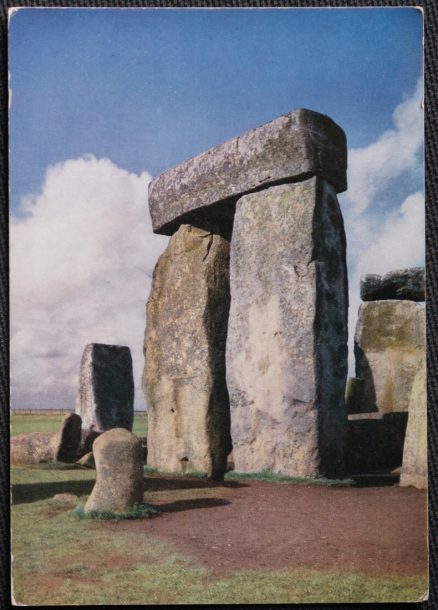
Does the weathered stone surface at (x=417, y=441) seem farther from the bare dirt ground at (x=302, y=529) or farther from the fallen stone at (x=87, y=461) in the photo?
the fallen stone at (x=87, y=461)

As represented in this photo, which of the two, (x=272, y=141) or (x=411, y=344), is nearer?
(x=272, y=141)

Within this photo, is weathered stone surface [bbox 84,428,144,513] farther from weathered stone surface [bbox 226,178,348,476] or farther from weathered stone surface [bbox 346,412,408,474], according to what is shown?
weathered stone surface [bbox 346,412,408,474]

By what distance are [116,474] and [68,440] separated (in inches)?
100

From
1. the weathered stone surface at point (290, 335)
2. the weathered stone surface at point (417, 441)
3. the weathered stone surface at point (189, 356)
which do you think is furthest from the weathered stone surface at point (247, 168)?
the weathered stone surface at point (417, 441)

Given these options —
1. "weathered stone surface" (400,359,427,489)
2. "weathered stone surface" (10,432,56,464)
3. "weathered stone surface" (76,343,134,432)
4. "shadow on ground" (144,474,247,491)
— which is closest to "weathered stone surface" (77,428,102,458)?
"weathered stone surface" (10,432,56,464)

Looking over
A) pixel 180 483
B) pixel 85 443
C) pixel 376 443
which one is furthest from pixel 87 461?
pixel 376 443

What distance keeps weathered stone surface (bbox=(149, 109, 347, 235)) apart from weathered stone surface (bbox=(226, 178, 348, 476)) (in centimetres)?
13

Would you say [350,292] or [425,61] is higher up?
[425,61]

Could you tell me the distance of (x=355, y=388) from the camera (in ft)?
29.7

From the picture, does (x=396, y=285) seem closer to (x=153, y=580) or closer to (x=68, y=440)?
(x=68, y=440)

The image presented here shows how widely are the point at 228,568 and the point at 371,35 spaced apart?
3.74 metres

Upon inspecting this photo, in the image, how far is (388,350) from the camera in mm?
8898

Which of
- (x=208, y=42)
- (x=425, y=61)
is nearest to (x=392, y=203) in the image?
(x=425, y=61)

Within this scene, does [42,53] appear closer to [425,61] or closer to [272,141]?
[272,141]
